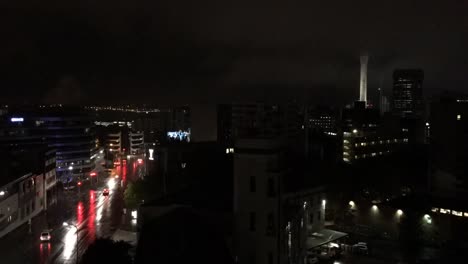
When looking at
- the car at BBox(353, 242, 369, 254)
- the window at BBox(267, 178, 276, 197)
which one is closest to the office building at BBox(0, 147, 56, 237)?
the window at BBox(267, 178, 276, 197)

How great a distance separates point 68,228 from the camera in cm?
3378

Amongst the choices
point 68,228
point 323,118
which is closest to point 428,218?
point 68,228

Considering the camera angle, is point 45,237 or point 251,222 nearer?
point 251,222

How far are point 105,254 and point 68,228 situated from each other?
1987cm

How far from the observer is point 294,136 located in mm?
78938

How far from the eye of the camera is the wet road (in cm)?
2642

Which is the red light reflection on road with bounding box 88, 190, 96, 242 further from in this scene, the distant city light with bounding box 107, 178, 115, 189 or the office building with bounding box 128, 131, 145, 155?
the office building with bounding box 128, 131, 145, 155

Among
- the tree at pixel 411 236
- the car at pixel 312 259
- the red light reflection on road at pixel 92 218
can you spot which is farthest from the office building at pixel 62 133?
the tree at pixel 411 236

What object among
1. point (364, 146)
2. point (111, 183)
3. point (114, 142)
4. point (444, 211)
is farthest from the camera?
point (114, 142)

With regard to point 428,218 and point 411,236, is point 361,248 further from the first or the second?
point 428,218

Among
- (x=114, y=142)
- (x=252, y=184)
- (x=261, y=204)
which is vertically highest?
(x=252, y=184)

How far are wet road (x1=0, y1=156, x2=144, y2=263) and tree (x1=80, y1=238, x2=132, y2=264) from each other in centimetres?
379

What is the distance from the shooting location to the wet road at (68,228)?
86.7 feet

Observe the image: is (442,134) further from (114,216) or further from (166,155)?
(114,216)
